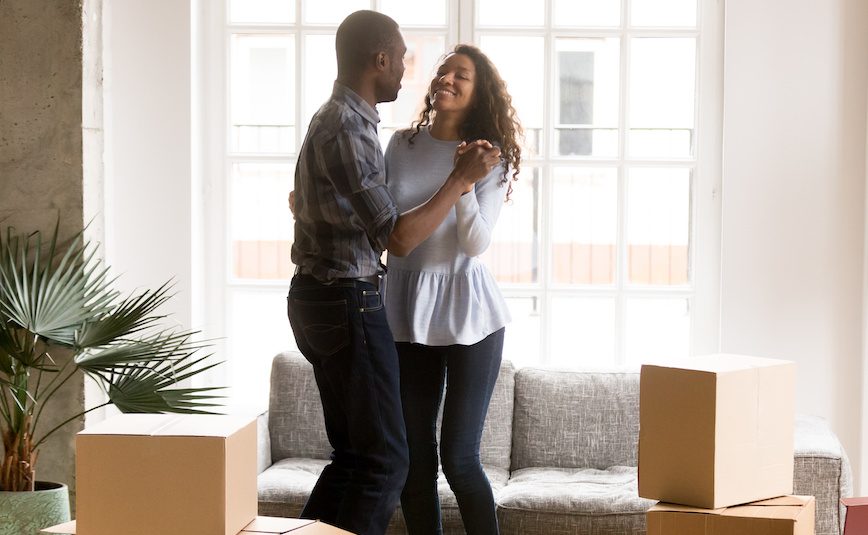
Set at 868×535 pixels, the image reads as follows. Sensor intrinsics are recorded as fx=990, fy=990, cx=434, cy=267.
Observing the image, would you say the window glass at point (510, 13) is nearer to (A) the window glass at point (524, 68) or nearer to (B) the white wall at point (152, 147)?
(A) the window glass at point (524, 68)

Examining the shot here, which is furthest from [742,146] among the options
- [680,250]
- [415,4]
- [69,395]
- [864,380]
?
[69,395]

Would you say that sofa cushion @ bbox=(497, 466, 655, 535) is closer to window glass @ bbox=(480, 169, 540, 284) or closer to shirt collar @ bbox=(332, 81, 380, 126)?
window glass @ bbox=(480, 169, 540, 284)


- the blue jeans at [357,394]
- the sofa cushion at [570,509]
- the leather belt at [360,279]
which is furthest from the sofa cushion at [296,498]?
the leather belt at [360,279]

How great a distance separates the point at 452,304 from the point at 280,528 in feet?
2.86

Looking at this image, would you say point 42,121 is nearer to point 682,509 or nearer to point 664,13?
point 664,13

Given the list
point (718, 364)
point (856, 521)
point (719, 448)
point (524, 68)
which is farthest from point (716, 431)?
point (524, 68)

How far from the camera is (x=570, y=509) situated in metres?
2.91

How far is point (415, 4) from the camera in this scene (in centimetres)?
385

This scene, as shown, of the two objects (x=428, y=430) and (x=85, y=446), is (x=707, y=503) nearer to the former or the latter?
(x=428, y=430)

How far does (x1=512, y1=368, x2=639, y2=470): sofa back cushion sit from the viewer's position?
133 inches

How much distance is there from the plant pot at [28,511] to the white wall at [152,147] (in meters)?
1.20

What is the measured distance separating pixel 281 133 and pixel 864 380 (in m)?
2.40

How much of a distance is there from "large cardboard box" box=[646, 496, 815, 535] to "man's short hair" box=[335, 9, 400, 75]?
118 centimetres

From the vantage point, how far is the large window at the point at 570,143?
381 centimetres
